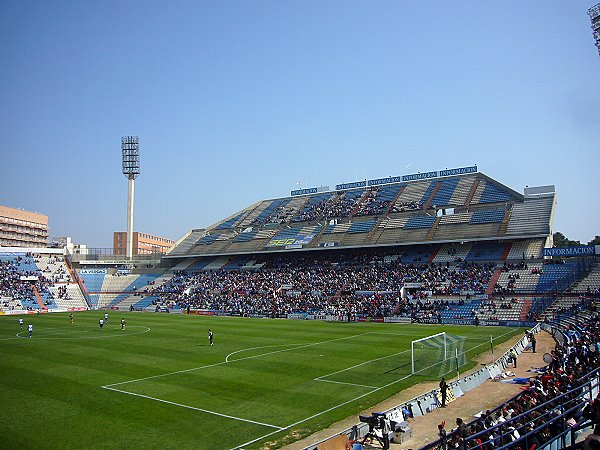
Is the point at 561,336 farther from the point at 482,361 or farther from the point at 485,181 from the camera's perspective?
the point at 485,181

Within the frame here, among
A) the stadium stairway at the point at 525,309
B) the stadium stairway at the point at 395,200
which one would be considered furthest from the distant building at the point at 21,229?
the stadium stairway at the point at 525,309

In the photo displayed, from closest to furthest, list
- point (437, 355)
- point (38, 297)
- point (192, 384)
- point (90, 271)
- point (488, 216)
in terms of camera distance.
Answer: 1. point (192, 384)
2. point (437, 355)
3. point (488, 216)
4. point (38, 297)
5. point (90, 271)

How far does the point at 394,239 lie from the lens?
68062mm

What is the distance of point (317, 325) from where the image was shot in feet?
167

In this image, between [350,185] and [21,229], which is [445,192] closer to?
[350,185]

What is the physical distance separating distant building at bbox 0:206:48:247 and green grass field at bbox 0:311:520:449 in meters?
79.8

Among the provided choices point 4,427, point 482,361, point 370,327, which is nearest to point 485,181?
point 370,327

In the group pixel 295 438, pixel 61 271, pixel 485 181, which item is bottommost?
pixel 295 438

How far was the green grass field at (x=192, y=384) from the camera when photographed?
57.8ft

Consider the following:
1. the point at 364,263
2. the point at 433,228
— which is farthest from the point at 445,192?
the point at 364,263

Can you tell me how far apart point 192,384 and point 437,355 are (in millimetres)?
14069

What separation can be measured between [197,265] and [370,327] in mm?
49030

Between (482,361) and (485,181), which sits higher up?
(485,181)

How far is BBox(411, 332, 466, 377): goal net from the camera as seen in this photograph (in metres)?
27.3
